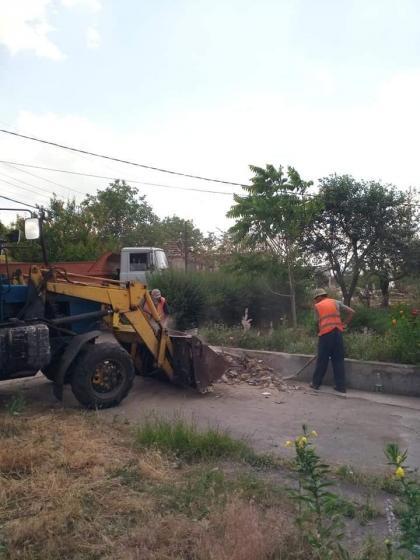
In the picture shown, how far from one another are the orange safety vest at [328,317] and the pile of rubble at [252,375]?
103cm

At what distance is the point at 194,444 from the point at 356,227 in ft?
33.8

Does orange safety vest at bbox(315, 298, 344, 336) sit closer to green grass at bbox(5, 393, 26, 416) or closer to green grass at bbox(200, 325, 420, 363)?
green grass at bbox(200, 325, 420, 363)

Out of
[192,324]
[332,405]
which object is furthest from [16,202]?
[332,405]

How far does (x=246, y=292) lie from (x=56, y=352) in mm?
6754

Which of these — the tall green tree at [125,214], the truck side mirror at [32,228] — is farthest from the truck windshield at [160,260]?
the tall green tree at [125,214]

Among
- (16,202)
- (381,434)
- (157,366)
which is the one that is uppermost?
(16,202)

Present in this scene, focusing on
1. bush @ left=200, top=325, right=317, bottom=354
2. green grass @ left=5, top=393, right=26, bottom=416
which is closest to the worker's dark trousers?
bush @ left=200, top=325, right=317, bottom=354

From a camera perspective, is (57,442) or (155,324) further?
(155,324)

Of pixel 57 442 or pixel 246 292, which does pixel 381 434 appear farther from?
pixel 246 292

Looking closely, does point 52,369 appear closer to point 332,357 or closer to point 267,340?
point 332,357

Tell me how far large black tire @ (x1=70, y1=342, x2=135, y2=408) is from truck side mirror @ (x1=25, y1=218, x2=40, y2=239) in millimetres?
1719

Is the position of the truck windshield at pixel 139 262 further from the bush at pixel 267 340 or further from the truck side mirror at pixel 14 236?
the truck side mirror at pixel 14 236

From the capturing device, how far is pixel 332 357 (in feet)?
28.3

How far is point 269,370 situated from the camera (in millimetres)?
9492
